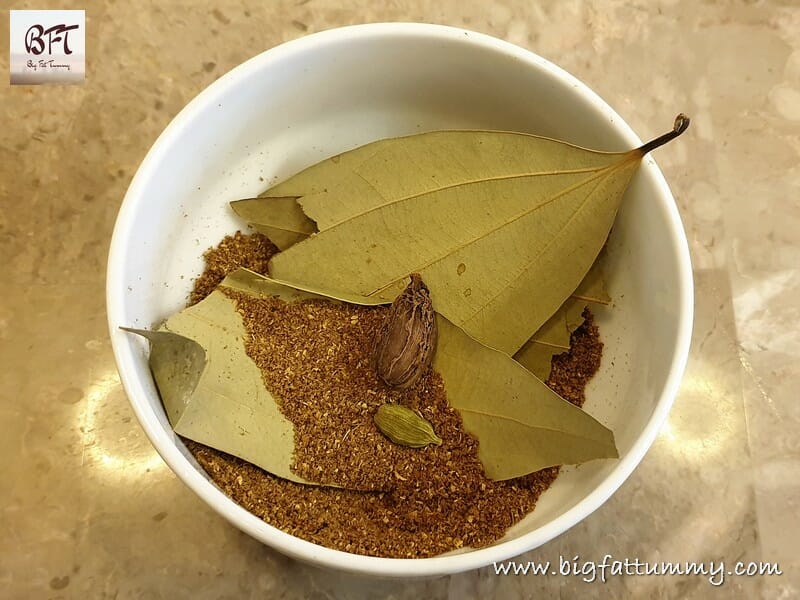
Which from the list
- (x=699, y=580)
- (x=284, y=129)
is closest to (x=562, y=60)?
(x=284, y=129)

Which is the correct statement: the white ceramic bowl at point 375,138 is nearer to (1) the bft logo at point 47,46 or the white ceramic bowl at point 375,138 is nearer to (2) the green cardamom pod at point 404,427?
(2) the green cardamom pod at point 404,427

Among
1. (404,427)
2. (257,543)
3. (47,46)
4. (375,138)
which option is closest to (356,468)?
(404,427)

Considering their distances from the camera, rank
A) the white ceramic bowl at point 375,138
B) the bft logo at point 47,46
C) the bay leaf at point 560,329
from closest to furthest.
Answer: the white ceramic bowl at point 375,138
the bay leaf at point 560,329
the bft logo at point 47,46

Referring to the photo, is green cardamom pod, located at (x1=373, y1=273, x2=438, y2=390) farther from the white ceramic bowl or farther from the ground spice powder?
the white ceramic bowl

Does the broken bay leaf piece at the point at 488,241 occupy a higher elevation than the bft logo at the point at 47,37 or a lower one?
lower

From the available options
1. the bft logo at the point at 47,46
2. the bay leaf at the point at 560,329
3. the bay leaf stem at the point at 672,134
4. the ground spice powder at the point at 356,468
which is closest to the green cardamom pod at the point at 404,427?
the ground spice powder at the point at 356,468

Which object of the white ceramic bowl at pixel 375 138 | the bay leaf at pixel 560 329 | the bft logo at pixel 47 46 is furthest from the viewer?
the bft logo at pixel 47 46

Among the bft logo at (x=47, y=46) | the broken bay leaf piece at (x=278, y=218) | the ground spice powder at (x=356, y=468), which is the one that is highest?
the bft logo at (x=47, y=46)

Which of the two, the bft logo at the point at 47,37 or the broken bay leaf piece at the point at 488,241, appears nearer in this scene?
the broken bay leaf piece at the point at 488,241
